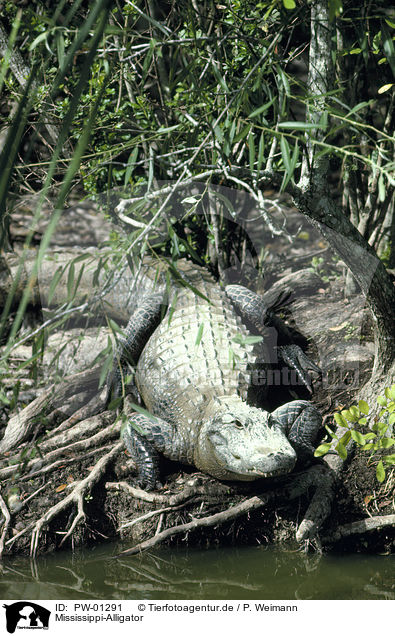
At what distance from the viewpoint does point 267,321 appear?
4723 mm

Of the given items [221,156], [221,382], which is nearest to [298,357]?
[221,382]

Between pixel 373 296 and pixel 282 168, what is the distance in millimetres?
945

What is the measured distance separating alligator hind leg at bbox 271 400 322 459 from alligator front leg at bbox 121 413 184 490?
2.36 feet

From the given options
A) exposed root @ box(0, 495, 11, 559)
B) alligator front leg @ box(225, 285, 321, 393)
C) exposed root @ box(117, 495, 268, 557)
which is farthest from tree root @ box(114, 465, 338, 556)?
alligator front leg @ box(225, 285, 321, 393)

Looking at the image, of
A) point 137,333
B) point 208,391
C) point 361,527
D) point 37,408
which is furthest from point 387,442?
point 37,408

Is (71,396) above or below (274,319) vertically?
below

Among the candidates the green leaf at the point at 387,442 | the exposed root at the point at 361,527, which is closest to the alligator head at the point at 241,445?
the green leaf at the point at 387,442

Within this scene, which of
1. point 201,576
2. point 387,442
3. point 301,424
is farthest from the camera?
point 301,424

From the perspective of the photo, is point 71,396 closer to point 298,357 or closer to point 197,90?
point 298,357

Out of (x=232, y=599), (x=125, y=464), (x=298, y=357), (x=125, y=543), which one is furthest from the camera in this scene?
(x=298, y=357)

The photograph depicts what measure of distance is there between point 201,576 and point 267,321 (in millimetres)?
2212

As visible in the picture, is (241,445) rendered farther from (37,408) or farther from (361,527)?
(37,408)

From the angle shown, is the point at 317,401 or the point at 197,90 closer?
the point at 197,90

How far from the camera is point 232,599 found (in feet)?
9.36
